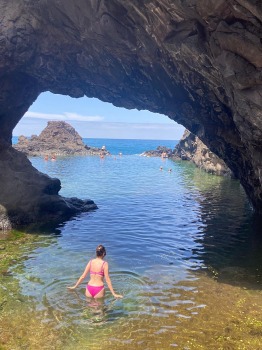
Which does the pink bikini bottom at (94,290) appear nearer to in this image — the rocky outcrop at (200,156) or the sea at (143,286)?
the sea at (143,286)

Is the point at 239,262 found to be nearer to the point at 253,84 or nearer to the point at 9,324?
the point at 253,84

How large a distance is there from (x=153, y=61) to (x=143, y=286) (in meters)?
15.8

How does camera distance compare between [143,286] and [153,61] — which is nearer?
[143,286]

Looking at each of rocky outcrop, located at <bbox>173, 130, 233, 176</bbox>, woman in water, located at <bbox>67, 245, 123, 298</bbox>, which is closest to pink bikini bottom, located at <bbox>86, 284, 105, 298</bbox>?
woman in water, located at <bbox>67, 245, 123, 298</bbox>

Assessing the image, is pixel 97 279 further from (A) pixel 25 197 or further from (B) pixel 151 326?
(A) pixel 25 197

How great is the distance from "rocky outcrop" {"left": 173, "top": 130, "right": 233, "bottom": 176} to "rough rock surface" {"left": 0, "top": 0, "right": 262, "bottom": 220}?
3657 centimetres

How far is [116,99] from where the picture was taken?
113 ft

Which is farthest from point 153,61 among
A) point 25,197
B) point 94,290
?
point 94,290

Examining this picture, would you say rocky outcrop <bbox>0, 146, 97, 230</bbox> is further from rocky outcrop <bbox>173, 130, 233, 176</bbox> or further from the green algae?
rocky outcrop <bbox>173, 130, 233, 176</bbox>

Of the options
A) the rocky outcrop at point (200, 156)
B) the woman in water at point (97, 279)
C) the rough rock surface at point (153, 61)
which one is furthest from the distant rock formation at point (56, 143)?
the woman in water at point (97, 279)

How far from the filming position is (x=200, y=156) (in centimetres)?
8356

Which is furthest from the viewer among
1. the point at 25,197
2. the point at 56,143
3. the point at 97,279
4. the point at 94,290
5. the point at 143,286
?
the point at 56,143

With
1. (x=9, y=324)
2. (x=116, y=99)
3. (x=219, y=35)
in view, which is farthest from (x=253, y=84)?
(x=116, y=99)

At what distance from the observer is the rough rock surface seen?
14883mm
